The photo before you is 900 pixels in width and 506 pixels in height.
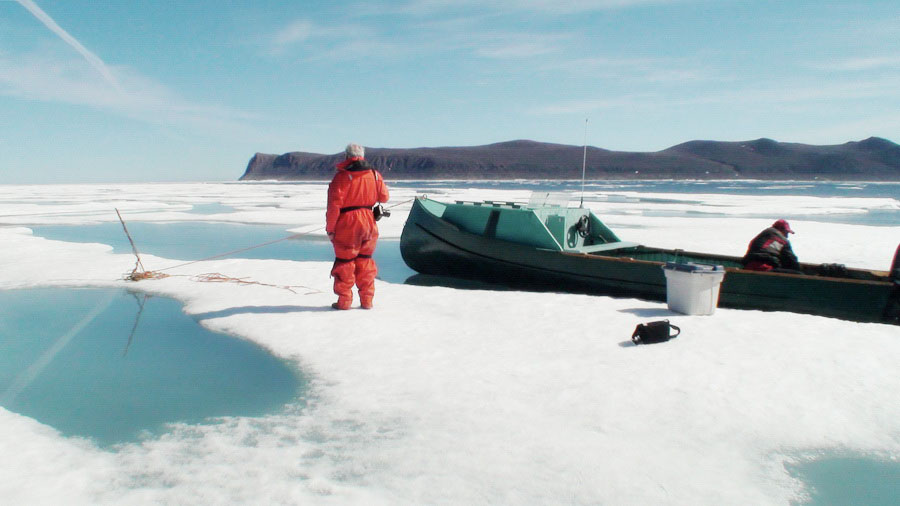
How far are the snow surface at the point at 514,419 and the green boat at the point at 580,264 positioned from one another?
0.67 meters

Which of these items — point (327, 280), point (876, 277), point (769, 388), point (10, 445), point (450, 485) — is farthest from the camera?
point (327, 280)

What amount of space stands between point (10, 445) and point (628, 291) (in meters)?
5.84

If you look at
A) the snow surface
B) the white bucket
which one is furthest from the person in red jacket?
the white bucket

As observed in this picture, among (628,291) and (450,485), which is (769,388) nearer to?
(450,485)

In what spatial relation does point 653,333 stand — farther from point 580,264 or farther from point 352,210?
point 352,210

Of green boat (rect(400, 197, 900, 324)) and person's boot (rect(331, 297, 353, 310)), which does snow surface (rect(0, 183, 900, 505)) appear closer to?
person's boot (rect(331, 297, 353, 310))

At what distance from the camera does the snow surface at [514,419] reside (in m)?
2.58

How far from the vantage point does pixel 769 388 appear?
3.63 m

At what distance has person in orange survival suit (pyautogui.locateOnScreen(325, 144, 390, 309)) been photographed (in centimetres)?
518

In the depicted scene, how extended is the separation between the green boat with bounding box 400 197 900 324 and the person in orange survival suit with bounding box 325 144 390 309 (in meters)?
2.79

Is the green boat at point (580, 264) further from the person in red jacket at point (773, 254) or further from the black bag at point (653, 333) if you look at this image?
the black bag at point (653, 333)

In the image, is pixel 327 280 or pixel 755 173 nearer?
pixel 327 280

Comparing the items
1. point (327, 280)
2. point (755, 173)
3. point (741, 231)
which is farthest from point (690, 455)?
point (755, 173)

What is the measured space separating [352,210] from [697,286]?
10.8ft
